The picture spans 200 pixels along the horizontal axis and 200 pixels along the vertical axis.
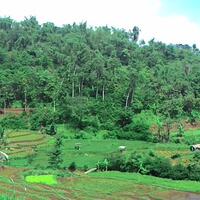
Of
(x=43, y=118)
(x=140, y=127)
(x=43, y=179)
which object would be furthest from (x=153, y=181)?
(x=43, y=118)

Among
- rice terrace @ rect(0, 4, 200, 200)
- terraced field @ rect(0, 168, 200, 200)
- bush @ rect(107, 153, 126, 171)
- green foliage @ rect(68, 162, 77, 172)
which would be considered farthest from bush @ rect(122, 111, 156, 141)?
terraced field @ rect(0, 168, 200, 200)

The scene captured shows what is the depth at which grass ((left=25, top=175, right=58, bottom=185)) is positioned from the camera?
36.9 m

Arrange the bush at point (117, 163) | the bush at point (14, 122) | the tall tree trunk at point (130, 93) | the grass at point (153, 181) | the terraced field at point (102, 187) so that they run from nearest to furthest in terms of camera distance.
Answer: the terraced field at point (102, 187), the grass at point (153, 181), the bush at point (117, 163), the bush at point (14, 122), the tall tree trunk at point (130, 93)

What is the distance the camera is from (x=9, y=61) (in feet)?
305

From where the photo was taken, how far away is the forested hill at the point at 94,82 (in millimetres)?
75438

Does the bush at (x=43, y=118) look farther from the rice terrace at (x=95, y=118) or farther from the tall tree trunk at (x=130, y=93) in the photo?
the tall tree trunk at (x=130, y=93)

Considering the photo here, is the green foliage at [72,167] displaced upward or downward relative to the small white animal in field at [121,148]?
downward

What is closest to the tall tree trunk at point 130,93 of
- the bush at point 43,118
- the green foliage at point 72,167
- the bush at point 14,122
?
the bush at point 43,118

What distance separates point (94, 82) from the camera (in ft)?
274

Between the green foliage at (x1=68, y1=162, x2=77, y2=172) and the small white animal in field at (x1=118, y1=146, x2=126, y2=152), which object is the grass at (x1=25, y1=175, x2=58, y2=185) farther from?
the small white animal in field at (x1=118, y1=146, x2=126, y2=152)

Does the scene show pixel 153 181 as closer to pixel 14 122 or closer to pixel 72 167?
pixel 72 167

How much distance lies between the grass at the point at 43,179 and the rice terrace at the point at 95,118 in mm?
116

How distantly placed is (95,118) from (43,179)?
35.4 meters

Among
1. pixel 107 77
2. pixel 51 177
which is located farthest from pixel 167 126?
pixel 51 177
